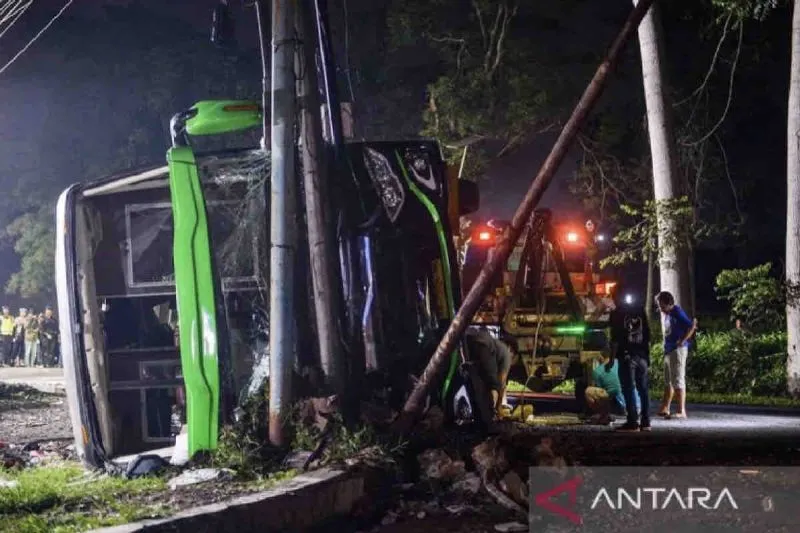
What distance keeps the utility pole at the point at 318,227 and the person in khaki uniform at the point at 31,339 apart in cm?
2015

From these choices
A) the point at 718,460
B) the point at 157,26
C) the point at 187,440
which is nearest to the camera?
the point at 187,440

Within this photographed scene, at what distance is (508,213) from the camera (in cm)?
2747

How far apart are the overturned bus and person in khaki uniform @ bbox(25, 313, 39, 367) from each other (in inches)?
721

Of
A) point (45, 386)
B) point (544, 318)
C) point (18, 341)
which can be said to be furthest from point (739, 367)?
point (18, 341)

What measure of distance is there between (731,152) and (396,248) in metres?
21.9

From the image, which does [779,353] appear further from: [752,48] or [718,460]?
[718,460]

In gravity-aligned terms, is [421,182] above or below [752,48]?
below

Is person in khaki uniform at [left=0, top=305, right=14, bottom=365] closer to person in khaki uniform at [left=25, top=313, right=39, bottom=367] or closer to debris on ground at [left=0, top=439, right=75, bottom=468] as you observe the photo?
person in khaki uniform at [left=25, top=313, right=39, bottom=367]

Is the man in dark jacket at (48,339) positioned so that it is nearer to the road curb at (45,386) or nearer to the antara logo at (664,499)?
the road curb at (45,386)

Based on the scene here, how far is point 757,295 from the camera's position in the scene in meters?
16.2

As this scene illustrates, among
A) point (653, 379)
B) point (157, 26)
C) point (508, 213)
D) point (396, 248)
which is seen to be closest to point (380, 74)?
point (508, 213)

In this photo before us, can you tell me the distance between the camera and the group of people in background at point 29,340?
26031mm

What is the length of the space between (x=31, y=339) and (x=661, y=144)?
17540mm

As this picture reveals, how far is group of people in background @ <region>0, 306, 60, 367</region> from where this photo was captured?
26.0 metres
